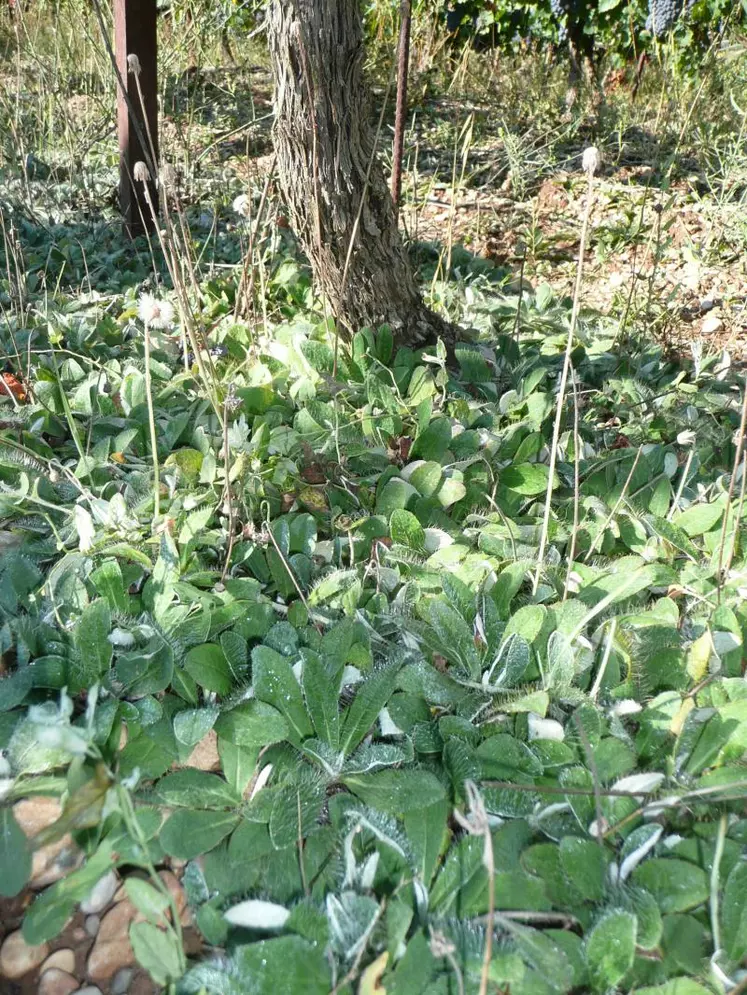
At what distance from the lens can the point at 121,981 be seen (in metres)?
1.00

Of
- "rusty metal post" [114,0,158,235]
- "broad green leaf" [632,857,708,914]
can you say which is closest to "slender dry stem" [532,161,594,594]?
"broad green leaf" [632,857,708,914]

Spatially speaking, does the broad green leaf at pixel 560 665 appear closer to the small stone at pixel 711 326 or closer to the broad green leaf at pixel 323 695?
the broad green leaf at pixel 323 695

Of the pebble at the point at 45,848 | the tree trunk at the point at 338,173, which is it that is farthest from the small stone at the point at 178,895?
the tree trunk at the point at 338,173

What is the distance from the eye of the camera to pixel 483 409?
205 centimetres

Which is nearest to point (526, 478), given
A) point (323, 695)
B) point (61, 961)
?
point (323, 695)

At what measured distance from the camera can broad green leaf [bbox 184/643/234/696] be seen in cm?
128

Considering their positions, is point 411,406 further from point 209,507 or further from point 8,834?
point 8,834

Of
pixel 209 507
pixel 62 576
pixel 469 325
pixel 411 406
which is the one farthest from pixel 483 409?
pixel 62 576

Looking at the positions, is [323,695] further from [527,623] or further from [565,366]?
[565,366]

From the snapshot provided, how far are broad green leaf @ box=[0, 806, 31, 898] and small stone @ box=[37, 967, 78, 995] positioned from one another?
11 centimetres

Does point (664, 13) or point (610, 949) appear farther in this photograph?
point (664, 13)

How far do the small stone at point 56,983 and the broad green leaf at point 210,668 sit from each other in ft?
1.34

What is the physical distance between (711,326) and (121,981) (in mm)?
2473

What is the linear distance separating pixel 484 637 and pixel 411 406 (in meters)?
0.76
